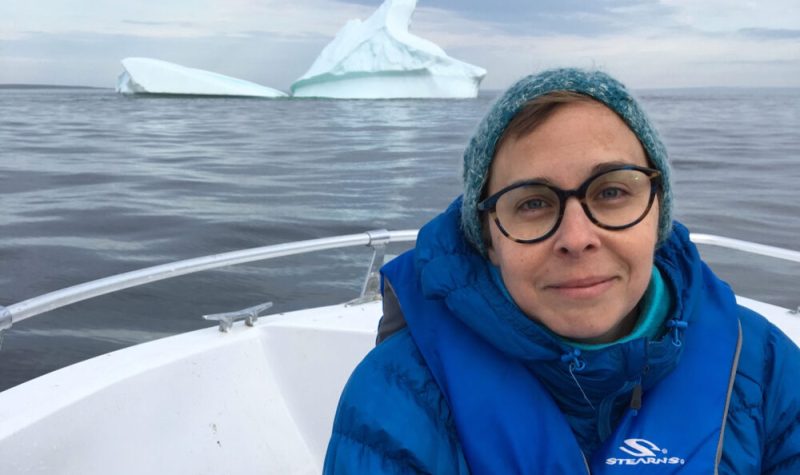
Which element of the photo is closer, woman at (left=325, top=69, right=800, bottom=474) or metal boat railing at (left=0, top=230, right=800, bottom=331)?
woman at (left=325, top=69, right=800, bottom=474)

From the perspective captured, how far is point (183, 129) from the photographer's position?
2642cm

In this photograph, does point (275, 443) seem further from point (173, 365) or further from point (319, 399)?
point (173, 365)

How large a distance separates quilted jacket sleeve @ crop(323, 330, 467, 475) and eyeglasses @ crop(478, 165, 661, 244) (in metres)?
0.23

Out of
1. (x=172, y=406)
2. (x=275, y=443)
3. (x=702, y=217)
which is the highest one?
(x=172, y=406)

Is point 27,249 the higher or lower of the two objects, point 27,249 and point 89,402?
the lower

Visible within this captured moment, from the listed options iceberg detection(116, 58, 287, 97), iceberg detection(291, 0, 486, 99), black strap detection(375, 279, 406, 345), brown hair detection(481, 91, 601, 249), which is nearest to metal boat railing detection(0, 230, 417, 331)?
black strap detection(375, 279, 406, 345)

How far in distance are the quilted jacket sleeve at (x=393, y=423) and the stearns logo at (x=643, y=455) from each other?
0.22 metres

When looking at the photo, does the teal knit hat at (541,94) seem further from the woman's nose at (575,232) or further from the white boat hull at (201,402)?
the white boat hull at (201,402)

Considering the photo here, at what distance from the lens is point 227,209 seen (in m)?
10.9

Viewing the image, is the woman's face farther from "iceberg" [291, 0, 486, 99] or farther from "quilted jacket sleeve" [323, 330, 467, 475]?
"iceberg" [291, 0, 486, 99]

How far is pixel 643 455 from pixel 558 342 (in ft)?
0.68

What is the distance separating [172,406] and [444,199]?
1065 cm

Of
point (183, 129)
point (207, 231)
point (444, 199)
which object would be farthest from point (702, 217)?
point (183, 129)

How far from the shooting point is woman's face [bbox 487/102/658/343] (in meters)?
0.93
